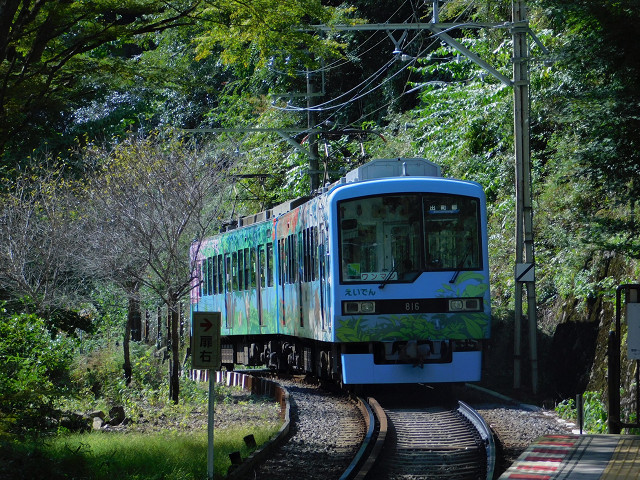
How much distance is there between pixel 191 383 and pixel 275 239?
3.78 metres

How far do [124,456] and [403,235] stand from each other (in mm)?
5879

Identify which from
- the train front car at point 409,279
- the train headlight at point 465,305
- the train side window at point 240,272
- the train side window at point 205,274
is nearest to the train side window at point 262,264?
the train side window at point 240,272

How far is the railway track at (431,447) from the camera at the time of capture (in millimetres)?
9969

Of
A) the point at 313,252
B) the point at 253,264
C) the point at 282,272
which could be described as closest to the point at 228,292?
the point at 253,264

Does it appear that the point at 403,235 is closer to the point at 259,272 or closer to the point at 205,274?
the point at 259,272

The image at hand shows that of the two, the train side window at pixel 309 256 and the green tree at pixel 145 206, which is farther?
the green tree at pixel 145 206

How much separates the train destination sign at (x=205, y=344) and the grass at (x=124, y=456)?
106cm

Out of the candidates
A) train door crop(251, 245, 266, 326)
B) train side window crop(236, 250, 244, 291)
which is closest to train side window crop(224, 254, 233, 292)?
train side window crop(236, 250, 244, 291)

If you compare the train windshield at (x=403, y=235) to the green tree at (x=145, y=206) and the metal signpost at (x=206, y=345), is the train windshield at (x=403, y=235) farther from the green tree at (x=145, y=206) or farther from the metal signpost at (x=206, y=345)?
the metal signpost at (x=206, y=345)

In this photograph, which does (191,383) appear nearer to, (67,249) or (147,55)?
(67,249)

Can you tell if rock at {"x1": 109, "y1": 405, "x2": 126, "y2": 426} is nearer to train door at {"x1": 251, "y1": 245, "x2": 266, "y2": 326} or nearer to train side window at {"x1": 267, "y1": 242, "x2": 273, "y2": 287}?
train side window at {"x1": 267, "y1": 242, "x2": 273, "y2": 287}

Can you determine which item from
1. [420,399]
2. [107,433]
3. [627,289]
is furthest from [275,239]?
[627,289]

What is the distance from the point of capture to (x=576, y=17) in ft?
38.0

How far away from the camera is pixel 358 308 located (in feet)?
48.8
